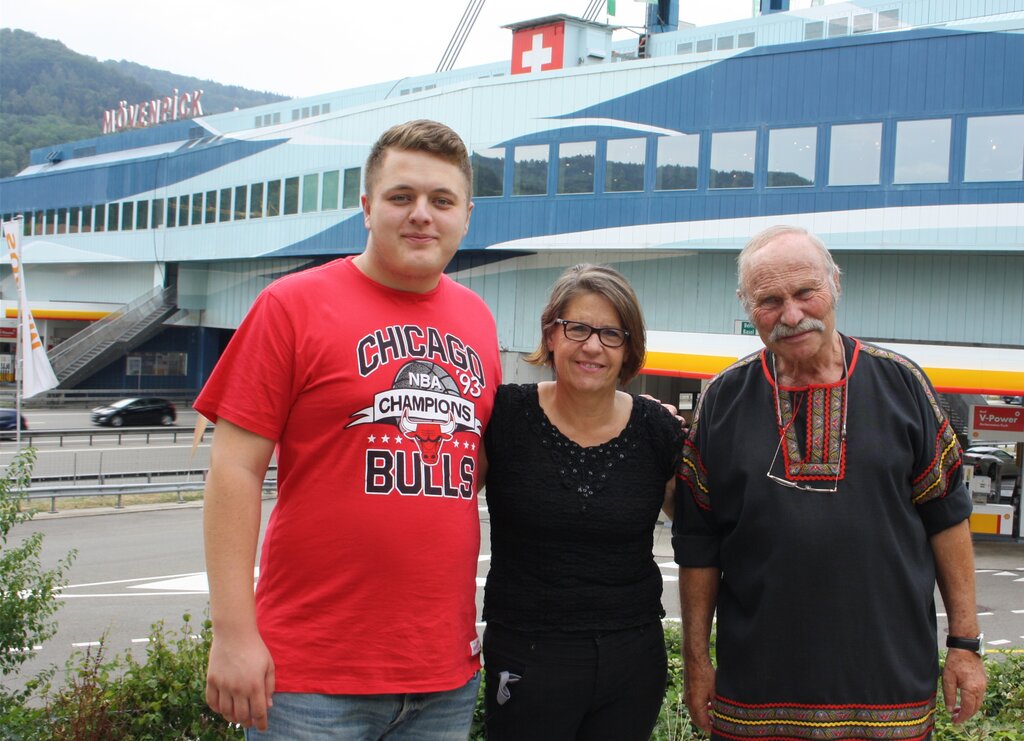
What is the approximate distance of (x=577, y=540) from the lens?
122 inches

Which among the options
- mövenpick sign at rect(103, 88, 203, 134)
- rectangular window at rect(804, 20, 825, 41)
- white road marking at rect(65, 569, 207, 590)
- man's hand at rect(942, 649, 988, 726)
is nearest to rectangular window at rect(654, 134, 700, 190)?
rectangular window at rect(804, 20, 825, 41)

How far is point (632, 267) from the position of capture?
27375 mm

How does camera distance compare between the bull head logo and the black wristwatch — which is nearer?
the bull head logo

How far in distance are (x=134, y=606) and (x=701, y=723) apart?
10382mm

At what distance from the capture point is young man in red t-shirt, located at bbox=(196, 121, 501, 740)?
258cm

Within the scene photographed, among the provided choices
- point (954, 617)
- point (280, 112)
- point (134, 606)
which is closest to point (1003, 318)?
point (134, 606)

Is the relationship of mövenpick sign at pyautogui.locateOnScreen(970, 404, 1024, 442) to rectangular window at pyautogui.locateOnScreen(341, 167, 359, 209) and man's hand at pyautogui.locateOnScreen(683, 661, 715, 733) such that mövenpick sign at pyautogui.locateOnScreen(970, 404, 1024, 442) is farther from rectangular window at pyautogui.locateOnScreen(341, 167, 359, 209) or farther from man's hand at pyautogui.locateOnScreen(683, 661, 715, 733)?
rectangular window at pyautogui.locateOnScreen(341, 167, 359, 209)

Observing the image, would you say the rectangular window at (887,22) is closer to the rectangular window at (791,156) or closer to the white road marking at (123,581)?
the rectangular window at (791,156)

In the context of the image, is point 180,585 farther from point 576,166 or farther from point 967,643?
point 576,166

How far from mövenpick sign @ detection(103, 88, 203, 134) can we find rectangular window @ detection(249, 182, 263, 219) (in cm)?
2913

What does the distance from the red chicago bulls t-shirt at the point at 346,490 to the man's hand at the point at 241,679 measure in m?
0.09

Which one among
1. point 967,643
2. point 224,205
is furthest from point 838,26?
point 967,643

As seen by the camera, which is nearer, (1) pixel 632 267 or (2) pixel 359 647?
(2) pixel 359 647

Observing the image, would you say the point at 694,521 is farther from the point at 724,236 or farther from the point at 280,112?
the point at 280,112
